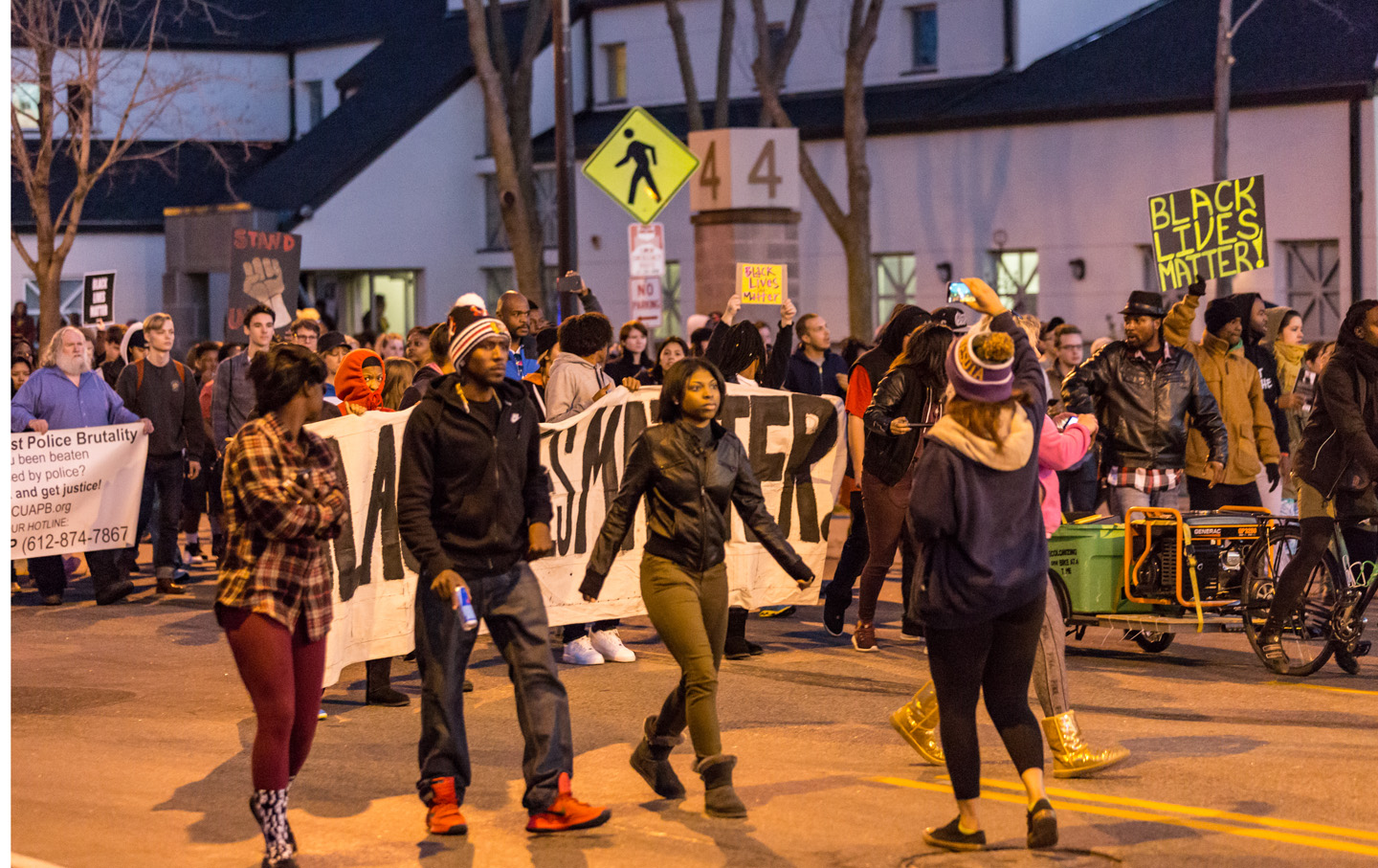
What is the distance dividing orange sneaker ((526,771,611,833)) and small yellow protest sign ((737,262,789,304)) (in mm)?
9349

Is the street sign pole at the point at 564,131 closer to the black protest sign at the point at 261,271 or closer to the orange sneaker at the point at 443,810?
the black protest sign at the point at 261,271

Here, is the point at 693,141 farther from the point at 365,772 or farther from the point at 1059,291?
the point at 365,772

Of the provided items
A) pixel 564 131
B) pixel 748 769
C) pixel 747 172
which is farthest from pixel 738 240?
pixel 748 769

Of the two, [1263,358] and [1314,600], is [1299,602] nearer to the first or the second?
[1314,600]

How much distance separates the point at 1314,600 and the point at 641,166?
349 inches

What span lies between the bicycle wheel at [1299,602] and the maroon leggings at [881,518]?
1.87m

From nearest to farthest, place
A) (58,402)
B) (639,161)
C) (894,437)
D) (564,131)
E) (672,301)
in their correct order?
(894,437), (58,402), (639,161), (564,131), (672,301)

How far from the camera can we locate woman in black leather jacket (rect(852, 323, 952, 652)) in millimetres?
9883

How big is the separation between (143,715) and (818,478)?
4315mm

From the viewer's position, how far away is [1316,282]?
1163 inches

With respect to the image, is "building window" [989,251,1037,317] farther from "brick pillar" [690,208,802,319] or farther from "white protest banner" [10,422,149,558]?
"white protest banner" [10,422,149,558]

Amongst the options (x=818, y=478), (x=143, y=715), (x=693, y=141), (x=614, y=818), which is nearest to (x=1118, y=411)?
(x=818, y=478)

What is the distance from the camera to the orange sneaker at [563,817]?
6.83m

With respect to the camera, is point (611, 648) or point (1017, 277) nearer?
point (611, 648)
